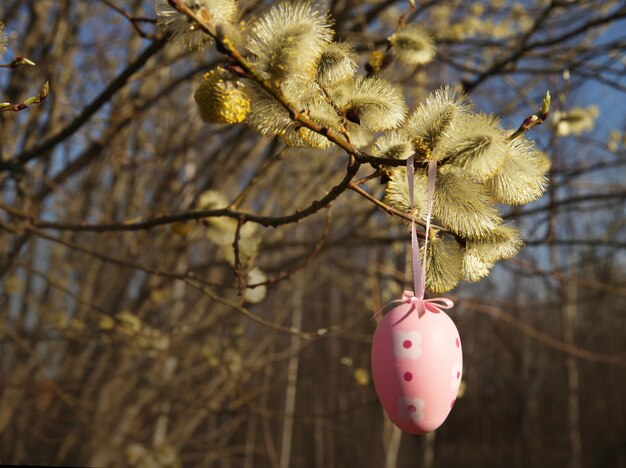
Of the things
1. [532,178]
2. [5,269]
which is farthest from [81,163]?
[532,178]

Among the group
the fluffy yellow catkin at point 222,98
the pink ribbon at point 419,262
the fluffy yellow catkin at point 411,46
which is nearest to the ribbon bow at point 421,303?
the pink ribbon at point 419,262

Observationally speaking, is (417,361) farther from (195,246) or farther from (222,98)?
(195,246)

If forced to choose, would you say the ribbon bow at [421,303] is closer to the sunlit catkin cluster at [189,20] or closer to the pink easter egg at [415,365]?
the pink easter egg at [415,365]

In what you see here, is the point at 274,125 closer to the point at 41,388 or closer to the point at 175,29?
the point at 175,29

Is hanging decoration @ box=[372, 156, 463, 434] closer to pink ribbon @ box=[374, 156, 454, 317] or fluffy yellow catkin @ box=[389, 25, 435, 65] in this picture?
pink ribbon @ box=[374, 156, 454, 317]

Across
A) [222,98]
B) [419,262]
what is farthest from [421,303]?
[222,98]

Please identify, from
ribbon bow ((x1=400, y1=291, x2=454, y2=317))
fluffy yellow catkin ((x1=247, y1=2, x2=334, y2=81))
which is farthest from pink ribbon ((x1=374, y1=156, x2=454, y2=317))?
fluffy yellow catkin ((x1=247, y1=2, x2=334, y2=81))

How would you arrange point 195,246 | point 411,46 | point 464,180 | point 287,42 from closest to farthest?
point 287,42 → point 464,180 → point 411,46 → point 195,246
